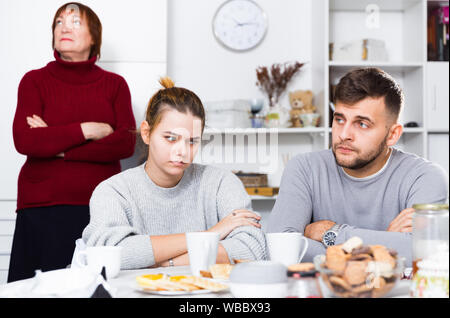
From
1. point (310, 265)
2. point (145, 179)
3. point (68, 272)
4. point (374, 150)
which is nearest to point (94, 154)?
point (145, 179)

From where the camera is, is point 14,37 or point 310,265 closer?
point 310,265

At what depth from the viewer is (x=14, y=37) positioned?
9.41 feet

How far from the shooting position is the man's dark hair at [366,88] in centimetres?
162

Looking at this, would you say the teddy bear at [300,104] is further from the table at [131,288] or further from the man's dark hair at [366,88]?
the table at [131,288]

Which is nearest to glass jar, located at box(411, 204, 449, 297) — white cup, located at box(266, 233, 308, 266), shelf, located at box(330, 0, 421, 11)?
white cup, located at box(266, 233, 308, 266)

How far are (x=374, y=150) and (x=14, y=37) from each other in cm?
209

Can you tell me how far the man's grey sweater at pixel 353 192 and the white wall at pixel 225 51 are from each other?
1.73 m

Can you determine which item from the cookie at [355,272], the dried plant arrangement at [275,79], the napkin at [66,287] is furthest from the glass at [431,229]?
the dried plant arrangement at [275,79]

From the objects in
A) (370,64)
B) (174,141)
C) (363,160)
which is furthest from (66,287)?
(370,64)

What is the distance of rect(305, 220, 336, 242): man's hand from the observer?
1596 mm

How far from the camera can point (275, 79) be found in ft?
11.0

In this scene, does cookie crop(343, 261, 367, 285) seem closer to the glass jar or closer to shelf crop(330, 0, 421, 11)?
the glass jar

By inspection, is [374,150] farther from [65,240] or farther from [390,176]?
[65,240]

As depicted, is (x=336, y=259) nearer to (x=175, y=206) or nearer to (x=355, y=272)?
(x=355, y=272)
